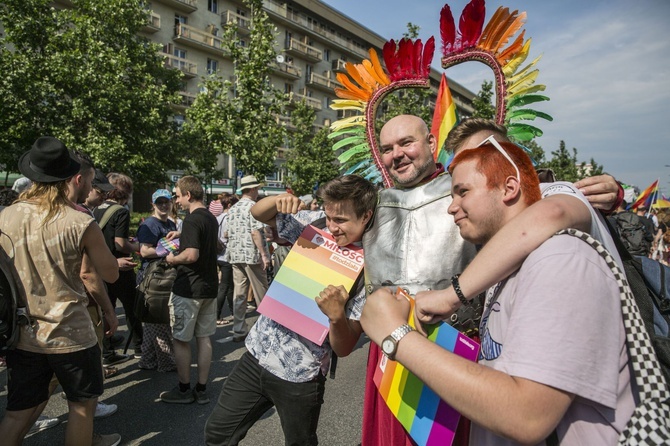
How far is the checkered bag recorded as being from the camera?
2.85 ft

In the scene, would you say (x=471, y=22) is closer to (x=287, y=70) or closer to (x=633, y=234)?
(x=633, y=234)

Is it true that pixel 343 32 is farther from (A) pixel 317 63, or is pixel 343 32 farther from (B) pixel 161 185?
(B) pixel 161 185

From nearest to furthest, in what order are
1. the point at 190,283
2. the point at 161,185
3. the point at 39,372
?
the point at 39,372, the point at 190,283, the point at 161,185

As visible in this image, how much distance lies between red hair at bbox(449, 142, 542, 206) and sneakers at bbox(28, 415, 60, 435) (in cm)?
362

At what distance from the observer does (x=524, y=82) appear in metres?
2.42

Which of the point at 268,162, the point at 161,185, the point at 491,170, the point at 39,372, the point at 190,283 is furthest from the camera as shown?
the point at 161,185

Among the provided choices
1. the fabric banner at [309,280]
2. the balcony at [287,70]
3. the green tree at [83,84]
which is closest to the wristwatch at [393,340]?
the fabric banner at [309,280]

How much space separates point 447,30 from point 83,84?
1614cm

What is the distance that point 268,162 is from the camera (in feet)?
43.3

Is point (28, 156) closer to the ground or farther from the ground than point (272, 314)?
farther from the ground

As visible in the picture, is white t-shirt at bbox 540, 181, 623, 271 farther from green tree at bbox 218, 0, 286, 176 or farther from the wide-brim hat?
green tree at bbox 218, 0, 286, 176

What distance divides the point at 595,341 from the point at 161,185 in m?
20.3

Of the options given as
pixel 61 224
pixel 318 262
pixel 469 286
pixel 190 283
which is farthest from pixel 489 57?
pixel 190 283

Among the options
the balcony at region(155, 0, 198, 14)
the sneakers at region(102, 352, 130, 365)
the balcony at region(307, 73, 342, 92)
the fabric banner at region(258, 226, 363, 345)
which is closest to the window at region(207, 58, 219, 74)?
the balcony at region(155, 0, 198, 14)
